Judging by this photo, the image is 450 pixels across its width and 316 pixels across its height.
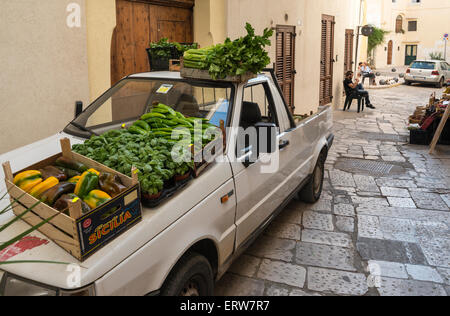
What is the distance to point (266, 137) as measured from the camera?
3.59 meters

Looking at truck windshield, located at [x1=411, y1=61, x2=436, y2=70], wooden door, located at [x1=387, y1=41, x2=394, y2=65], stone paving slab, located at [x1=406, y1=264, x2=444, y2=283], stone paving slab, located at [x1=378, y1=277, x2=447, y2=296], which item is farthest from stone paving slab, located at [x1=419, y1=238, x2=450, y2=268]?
wooden door, located at [x1=387, y1=41, x2=394, y2=65]

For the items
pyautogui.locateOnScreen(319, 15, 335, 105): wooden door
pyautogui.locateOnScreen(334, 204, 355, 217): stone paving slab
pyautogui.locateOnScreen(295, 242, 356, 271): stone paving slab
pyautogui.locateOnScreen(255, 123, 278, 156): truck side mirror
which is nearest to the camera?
pyautogui.locateOnScreen(255, 123, 278, 156): truck side mirror

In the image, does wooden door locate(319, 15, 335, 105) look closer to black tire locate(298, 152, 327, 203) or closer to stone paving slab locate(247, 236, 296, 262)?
black tire locate(298, 152, 327, 203)

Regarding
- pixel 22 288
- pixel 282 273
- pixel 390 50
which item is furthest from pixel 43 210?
pixel 390 50

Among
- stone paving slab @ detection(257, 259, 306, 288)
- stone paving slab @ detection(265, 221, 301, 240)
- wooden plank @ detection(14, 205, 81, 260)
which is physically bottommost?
stone paving slab @ detection(257, 259, 306, 288)

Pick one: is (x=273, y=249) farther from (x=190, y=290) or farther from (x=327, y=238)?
(x=190, y=290)

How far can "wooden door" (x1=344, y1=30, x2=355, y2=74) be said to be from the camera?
18172mm

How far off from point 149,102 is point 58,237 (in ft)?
6.95

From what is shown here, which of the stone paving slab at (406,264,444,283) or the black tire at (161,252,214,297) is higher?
the black tire at (161,252,214,297)

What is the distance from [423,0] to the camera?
4622 cm

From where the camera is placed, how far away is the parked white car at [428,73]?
955 inches

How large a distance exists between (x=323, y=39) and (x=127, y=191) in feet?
43.8

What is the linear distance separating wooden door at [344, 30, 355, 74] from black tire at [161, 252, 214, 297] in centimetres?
1693
